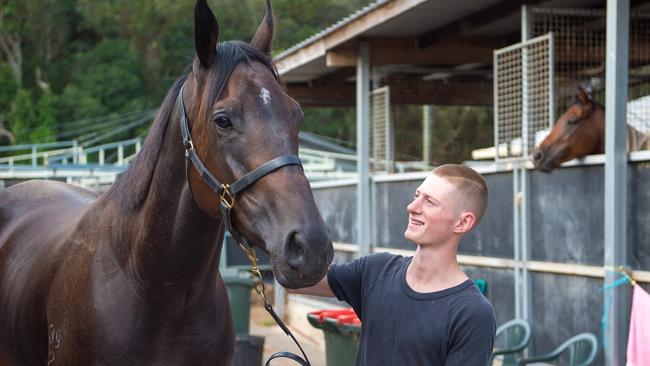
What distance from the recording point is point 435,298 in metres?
2.50

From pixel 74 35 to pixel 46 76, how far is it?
3.57 metres

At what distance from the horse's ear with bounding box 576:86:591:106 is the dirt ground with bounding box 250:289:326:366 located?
3.30 metres

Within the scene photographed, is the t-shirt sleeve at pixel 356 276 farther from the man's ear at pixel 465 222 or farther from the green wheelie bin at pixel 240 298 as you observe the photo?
the green wheelie bin at pixel 240 298

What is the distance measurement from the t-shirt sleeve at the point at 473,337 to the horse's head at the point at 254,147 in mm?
413

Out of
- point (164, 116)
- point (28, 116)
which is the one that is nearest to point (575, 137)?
point (164, 116)

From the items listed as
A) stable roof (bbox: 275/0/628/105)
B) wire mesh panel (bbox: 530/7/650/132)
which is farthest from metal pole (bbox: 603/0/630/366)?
stable roof (bbox: 275/0/628/105)

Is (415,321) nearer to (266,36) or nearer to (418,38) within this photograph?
(266,36)

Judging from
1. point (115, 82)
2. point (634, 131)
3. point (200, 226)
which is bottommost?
point (200, 226)

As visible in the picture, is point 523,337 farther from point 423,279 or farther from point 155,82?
point 155,82

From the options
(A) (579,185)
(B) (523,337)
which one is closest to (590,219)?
(A) (579,185)

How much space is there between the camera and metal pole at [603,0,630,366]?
18.2 feet

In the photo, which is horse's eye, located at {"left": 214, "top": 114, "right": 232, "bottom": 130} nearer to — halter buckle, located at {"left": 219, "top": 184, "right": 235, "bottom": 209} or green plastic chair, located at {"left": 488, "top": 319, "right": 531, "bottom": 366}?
halter buckle, located at {"left": 219, "top": 184, "right": 235, "bottom": 209}

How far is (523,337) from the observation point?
6.16 metres

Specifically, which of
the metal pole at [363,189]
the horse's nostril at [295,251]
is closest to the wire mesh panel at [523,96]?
the metal pole at [363,189]
